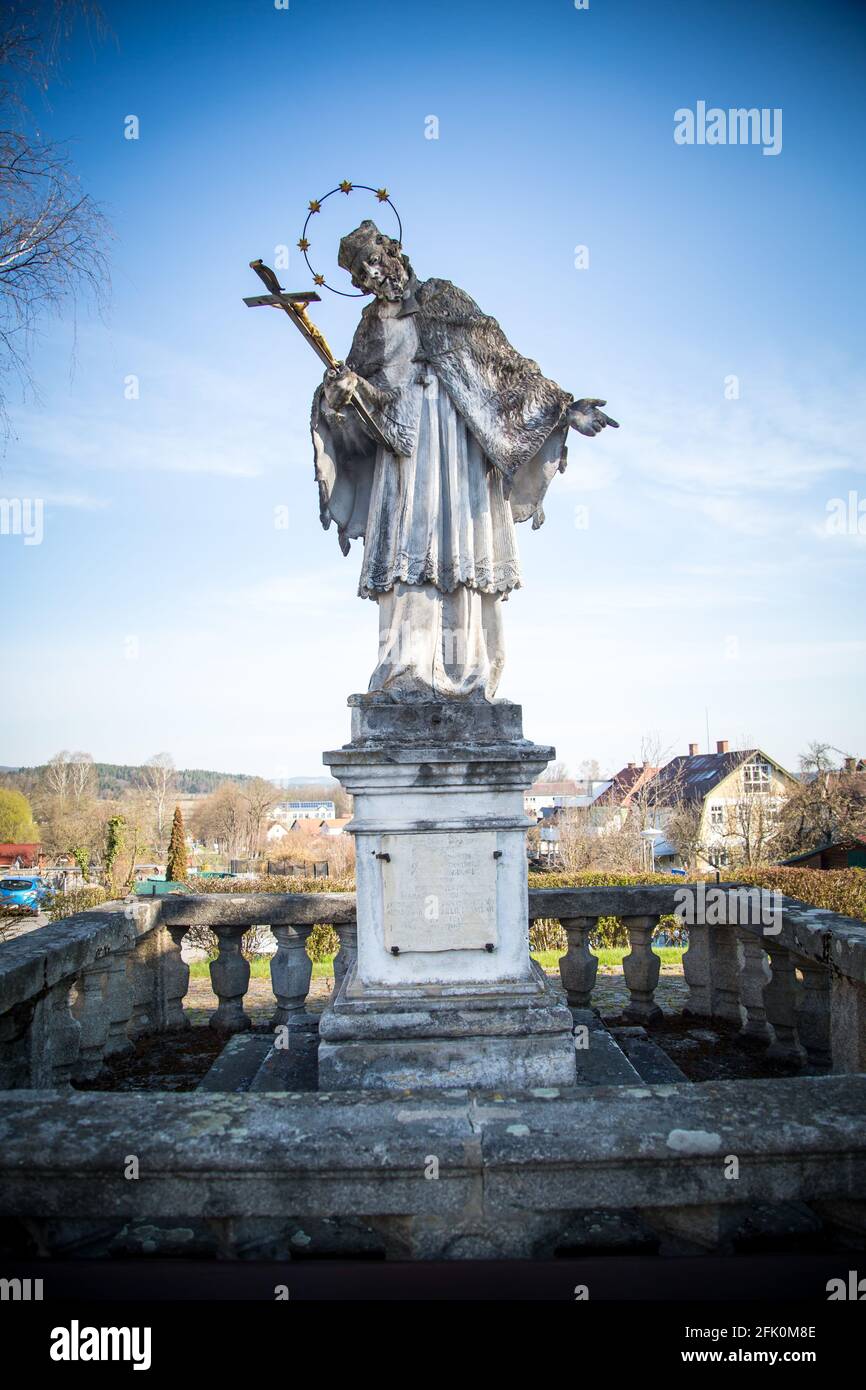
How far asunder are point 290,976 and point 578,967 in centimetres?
198

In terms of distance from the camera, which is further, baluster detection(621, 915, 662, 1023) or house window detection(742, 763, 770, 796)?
house window detection(742, 763, 770, 796)

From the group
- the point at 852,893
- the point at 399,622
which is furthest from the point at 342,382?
the point at 852,893

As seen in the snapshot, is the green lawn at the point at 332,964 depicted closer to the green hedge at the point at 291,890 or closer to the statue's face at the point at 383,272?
the green hedge at the point at 291,890

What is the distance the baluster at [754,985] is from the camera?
509 centimetres

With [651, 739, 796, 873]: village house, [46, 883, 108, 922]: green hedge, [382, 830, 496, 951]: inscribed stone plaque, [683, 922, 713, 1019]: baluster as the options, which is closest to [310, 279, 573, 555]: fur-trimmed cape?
[382, 830, 496, 951]: inscribed stone plaque

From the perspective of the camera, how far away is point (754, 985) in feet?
16.9

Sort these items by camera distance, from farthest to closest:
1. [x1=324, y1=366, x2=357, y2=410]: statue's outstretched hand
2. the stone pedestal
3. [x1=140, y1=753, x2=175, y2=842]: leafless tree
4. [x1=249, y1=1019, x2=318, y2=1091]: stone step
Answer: [x1=140, y1=753, x2=175, y2=842]: leafless tree
[x1=324, y1=366, x2=357, y2=410]: statue's outstretched hand
[x1=249, y1=1019, x2=318, y2=1091]: stone step
the stone pedestal

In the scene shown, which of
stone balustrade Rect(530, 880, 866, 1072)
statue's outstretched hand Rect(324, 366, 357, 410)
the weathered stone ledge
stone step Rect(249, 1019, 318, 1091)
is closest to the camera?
the weathered stone ledge

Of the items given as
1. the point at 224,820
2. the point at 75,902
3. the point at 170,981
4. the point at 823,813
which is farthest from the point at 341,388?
the point at 224,820

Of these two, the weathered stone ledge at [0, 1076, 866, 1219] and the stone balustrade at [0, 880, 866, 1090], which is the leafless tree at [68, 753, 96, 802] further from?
the weathered stone ledge at [0, 1076, 866, 1219]

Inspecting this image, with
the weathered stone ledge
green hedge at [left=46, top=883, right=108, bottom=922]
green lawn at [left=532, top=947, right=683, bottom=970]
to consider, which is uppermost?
the weathered stone ledge

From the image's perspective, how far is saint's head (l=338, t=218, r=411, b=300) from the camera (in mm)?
4125
